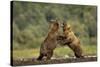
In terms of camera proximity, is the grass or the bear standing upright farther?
the bear standing upright

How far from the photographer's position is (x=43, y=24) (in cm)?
257

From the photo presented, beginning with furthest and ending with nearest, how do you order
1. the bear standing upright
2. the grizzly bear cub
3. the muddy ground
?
the bear standing upright < the grizzly bear cub < the muddy ground

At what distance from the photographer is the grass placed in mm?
2450

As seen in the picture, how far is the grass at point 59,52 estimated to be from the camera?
2450mm

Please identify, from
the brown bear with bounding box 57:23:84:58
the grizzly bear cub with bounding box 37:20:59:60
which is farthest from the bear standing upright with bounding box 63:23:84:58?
the grizzly bear cub with bounding box 37:20:59:60

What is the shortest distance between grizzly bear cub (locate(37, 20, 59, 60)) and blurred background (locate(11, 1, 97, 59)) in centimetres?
5

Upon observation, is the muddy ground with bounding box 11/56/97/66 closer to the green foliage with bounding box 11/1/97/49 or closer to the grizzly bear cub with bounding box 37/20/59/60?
the grizzly bear cub with bounding box 37/20/59/60

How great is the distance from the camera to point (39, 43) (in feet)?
8.37

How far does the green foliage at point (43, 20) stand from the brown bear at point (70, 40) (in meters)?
0.06

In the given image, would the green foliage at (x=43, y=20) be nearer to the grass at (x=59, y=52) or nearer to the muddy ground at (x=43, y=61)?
the grass at (x=59, y=52)

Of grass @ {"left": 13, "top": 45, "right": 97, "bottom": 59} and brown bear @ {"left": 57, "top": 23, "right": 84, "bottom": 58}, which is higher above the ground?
brown bear @ {"left": 57, "top": 23, "right": 84, "bottom": 58}

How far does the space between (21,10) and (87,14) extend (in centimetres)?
88

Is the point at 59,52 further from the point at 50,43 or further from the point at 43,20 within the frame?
the point at 43,20
